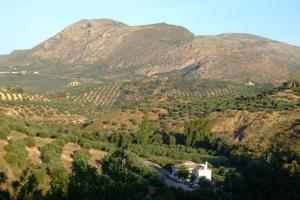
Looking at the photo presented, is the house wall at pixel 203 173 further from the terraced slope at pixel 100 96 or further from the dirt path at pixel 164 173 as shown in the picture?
the terraced slope at pixel 100 96

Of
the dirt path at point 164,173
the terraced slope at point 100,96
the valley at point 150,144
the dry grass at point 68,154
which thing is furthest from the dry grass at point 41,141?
the terraced slope at point 100,96

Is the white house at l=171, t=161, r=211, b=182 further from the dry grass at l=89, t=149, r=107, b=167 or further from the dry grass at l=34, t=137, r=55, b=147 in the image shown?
the dry grass at l=34, t=137, r=55, b=147

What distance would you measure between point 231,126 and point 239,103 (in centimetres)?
1535

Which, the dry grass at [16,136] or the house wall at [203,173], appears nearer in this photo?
the dry grass at [16,136]

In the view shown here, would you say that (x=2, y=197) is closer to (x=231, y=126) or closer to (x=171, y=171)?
(x=171, y=171)

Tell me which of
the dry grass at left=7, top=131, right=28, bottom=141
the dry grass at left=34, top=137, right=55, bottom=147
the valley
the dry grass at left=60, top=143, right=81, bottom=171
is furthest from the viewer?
the dry grass at left=34, top=137, right=55, bottom=147

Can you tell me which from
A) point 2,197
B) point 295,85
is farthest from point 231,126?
point 2,197

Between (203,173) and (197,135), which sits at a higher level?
(203,173)

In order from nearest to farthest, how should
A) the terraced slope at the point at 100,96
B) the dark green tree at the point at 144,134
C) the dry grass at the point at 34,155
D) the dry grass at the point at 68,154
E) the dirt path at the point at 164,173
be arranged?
the dry grass at the point at 34,155, the dry grass at the point at 68,154, the dirt path at the point at 164,173, the dark green tree at the point at 144,134, the terraced slope at the point at 100,96

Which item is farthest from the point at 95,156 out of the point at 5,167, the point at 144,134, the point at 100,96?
the point at 100,96

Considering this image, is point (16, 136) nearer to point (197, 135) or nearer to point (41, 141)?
point (41, 141)

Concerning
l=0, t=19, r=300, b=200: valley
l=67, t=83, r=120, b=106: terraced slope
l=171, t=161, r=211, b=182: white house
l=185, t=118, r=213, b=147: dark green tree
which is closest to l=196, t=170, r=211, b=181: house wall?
l=171, t=161, r=211, b=182: white house

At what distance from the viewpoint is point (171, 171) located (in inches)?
2388

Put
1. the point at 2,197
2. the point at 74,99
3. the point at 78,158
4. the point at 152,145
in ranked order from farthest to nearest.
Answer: the point at 74,99 < the point at 152,145 < the point at 78,158 < the point at 2,197
